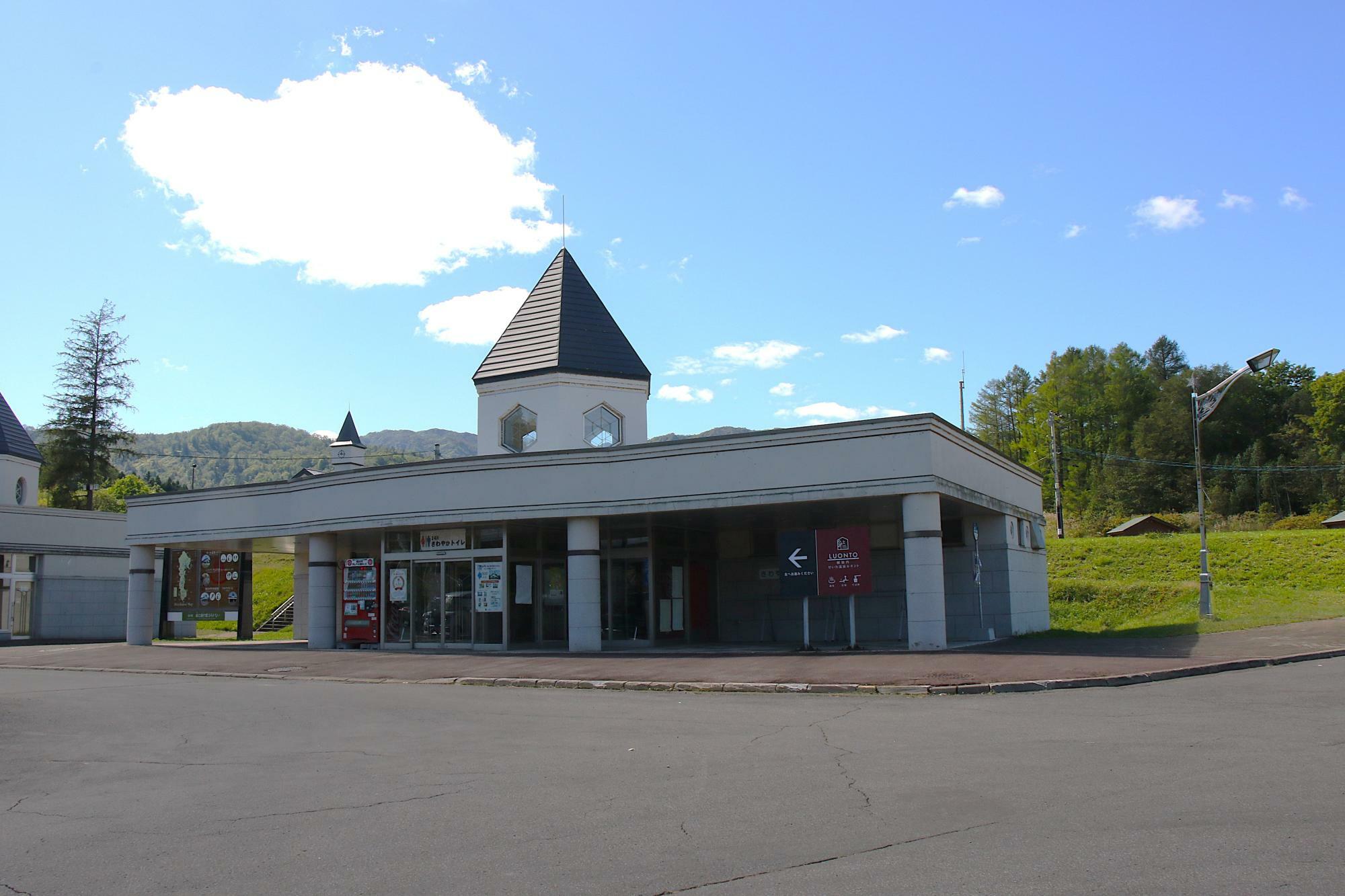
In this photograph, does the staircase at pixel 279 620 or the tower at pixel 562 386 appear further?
the staircase at pixel 279 620

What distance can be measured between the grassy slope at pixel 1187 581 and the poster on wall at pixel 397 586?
54.0 feet

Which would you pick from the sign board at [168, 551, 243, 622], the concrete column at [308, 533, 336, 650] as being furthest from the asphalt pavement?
the sign board at [168, 551, 243, 622]

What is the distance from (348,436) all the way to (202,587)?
7322 millimetres

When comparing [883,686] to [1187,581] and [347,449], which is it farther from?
[1187,581]

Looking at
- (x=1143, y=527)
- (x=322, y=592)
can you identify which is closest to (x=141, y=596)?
(x=322, y=592)

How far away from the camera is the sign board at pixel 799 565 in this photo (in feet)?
66.6

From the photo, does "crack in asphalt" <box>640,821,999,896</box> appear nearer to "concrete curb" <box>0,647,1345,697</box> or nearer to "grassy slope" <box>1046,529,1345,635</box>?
"concrete curb" <box>0,647,1345,697</box>

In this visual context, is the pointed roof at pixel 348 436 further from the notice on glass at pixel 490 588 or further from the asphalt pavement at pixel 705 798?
the asphalt pavement at pixel 705 798

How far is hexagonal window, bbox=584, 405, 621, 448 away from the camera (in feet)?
92.6

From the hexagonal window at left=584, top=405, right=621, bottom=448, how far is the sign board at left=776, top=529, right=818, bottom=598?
29.5ft

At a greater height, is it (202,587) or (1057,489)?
(1057,489)

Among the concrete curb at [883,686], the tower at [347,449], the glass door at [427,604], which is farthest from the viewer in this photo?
the tower at [347,449]

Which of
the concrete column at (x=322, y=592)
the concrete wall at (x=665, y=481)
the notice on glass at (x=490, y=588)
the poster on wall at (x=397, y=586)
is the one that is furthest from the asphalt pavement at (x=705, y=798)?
the concrete column at (x=322, y=592)

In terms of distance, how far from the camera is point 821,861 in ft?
18.6
